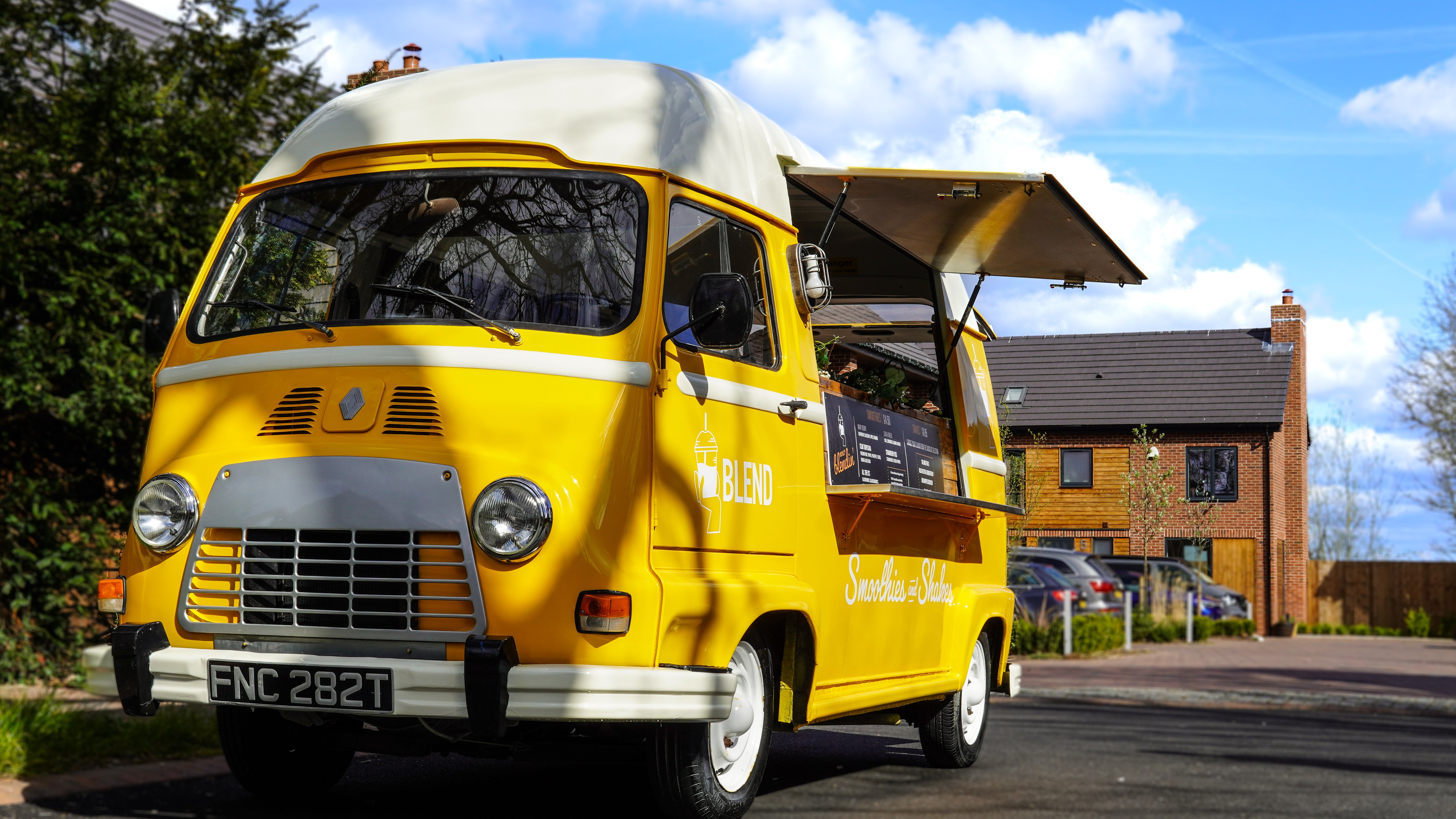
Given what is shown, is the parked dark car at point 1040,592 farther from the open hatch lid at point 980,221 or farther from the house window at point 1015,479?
the open hatch lid at point 980,221

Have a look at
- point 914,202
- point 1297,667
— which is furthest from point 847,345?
point 1297,667

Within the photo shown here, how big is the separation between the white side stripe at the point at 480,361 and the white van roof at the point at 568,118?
34.7 inches

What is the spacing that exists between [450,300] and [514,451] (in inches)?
27.1

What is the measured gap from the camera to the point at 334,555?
5.13 meters

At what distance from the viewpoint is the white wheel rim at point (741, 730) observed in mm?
5727

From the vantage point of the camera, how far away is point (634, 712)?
4.96 metres

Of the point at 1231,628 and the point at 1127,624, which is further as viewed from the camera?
the point at 1231,628

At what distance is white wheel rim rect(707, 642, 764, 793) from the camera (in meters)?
5.73

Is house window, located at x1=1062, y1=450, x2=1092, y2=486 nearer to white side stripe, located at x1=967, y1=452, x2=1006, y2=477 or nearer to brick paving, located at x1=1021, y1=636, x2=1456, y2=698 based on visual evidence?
brick paving, located at x1=1021, y1=636, x2=1456, y2=698

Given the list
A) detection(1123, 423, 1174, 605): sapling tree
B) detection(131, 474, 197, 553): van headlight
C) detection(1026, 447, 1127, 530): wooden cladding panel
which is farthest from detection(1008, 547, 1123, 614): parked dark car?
detection(131, 474, 197, 553): van headlight

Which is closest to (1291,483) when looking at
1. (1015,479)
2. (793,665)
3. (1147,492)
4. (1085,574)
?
(1147,492)

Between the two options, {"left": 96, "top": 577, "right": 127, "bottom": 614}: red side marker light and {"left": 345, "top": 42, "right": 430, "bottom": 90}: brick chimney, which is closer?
{"left": 96, "top": 577, "right": 127, "bottom": 614}: red side marker light

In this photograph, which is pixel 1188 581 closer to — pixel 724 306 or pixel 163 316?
pixel 724 306

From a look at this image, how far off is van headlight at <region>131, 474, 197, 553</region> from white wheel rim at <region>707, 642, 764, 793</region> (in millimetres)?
2114
